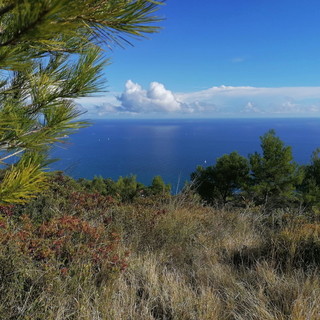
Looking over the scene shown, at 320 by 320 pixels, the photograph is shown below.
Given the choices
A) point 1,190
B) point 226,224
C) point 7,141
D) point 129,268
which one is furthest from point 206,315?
point 226,224

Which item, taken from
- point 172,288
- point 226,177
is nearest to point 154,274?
point 172,288

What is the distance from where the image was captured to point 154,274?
2.65 m

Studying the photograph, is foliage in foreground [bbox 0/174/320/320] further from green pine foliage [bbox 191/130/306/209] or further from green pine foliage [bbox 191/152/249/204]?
green pine foliage [bbox 191/152/249/204]

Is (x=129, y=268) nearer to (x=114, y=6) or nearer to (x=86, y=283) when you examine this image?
(x=86, y=283)

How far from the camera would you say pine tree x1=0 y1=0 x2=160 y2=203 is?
927mm

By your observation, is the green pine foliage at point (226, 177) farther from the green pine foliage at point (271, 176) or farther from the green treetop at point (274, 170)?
the green treetop at point (274, 170)

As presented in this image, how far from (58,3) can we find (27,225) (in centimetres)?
299

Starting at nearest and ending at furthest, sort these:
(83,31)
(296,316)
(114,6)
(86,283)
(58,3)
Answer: (58,3)
(114,6)
(83,31)
(296,316)
(86,283)

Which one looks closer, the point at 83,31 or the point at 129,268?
the point at 83,31

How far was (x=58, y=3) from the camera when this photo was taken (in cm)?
82

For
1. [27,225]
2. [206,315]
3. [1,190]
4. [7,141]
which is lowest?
[206,315]

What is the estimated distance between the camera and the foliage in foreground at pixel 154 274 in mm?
2105

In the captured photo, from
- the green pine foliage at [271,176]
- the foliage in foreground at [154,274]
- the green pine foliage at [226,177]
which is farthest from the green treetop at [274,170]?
the foliage in foreground at [154,274]

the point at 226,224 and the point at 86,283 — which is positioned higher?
the point at 86,283
